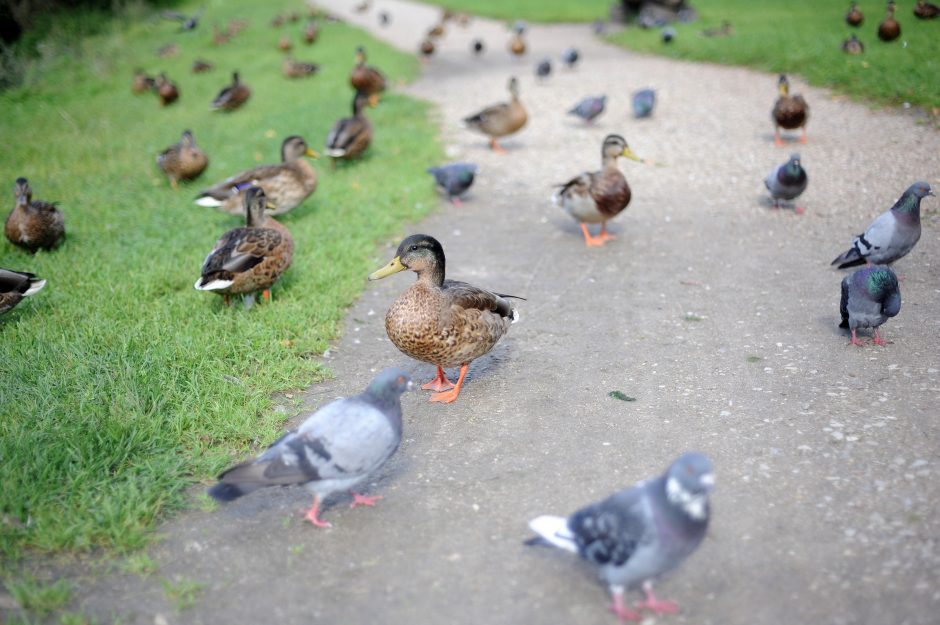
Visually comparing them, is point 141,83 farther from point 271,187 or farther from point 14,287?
point 14,287

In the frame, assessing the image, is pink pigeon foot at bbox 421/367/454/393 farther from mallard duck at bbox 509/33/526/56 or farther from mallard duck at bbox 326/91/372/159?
mallard duck at bbox 509/33/526/56

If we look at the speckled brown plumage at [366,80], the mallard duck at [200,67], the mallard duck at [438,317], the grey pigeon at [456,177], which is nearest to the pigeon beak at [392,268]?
the mallard duck at [438,317]

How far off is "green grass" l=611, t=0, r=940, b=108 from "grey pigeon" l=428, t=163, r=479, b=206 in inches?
277

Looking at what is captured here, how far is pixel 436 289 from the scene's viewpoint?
5156mm

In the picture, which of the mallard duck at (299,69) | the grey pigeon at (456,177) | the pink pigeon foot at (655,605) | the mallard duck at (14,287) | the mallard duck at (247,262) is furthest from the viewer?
the mallard duck at (299,69)

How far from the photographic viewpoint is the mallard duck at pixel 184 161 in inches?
398

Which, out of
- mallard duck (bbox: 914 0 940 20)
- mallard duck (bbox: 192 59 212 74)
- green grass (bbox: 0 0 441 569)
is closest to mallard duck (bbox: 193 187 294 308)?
green grass (bbox: 0 0 441 569)

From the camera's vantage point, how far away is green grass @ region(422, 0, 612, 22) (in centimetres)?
2442

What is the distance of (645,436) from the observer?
471cm

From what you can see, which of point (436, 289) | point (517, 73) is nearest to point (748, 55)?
point (517, 73)

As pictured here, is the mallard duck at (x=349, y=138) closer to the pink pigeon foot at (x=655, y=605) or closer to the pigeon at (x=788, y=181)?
the pigeon at (x=788, y=181)

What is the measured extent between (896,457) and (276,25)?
991 inches

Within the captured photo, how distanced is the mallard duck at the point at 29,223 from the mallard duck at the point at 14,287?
177cm

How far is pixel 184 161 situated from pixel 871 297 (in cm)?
854
